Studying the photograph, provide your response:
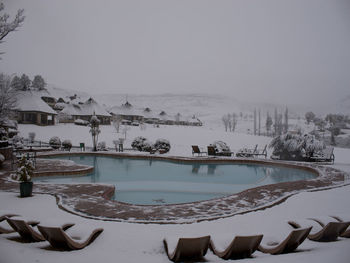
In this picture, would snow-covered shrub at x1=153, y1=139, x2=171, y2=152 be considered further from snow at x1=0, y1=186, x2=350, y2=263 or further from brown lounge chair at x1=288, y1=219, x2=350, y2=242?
brown lounge chair at x1=288, y1=219, x2=350, y2=242

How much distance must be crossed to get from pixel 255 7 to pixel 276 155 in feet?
29.4

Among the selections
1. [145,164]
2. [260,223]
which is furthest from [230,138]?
[260,223]

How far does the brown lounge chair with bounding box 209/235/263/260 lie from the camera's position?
2822 mm

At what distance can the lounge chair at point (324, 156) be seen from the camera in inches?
526

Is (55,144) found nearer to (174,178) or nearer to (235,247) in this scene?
(174,178)

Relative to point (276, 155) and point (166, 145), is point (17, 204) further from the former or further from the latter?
point (276, 155)

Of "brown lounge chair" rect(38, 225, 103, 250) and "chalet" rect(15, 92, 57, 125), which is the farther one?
"chalet" rect(15, 92, 57, 125)

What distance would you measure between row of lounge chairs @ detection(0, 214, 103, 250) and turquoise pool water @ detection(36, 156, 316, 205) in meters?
3.26

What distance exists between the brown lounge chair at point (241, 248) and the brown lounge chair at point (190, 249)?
232 mm

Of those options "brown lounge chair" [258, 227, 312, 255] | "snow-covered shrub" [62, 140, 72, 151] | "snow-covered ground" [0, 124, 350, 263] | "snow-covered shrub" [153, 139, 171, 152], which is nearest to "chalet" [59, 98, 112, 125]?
"snow-covered shrub" [62, 140, 72, 151]

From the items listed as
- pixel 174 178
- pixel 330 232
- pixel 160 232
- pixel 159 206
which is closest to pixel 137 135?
pixel 174 178

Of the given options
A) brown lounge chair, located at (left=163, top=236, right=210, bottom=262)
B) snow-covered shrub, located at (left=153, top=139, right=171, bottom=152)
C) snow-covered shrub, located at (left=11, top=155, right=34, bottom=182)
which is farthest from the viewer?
snow-covered shrub, located at (left=153, top=139, right=171, bottom=152)

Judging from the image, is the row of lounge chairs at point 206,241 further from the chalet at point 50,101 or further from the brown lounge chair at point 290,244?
the chalet at point 50,101

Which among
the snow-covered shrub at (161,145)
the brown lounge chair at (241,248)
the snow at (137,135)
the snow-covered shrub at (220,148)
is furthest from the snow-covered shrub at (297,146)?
the brown lounge chair at (241,248)
